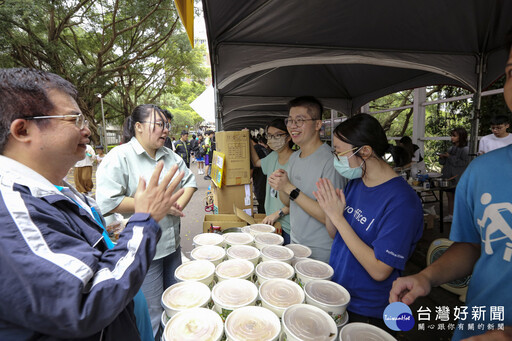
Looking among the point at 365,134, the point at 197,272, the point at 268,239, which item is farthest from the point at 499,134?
the point at 197,272

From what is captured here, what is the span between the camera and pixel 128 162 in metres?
2.25

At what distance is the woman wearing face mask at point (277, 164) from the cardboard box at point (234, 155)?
12.6 inches

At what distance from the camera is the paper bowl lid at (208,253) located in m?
1.87

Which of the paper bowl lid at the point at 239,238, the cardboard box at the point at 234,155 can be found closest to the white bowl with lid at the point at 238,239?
the paper bowl lid at the point at 239,238

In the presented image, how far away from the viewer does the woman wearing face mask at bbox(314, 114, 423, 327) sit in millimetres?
1416

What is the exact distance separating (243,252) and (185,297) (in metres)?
0.60

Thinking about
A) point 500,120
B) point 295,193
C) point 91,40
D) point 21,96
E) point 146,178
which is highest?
point 91,40

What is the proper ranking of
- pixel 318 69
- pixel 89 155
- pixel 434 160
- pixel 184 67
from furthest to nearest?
pixel 184 67 → pixel 434 160 → pixel 89 155 → pixel 318 69

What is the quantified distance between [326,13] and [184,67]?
2082 centimetres

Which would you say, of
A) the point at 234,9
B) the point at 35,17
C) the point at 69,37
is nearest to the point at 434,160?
the point at 234,9

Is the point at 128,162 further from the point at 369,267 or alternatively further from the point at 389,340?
the point at 389,340

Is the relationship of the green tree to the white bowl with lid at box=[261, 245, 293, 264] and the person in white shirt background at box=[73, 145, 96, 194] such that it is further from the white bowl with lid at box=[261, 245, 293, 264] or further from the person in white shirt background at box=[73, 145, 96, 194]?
the white bowl with lid at box=[261, 245, 293, 264]

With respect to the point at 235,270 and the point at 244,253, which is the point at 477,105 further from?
the point at 235,270

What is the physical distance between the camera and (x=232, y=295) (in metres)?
1.44
